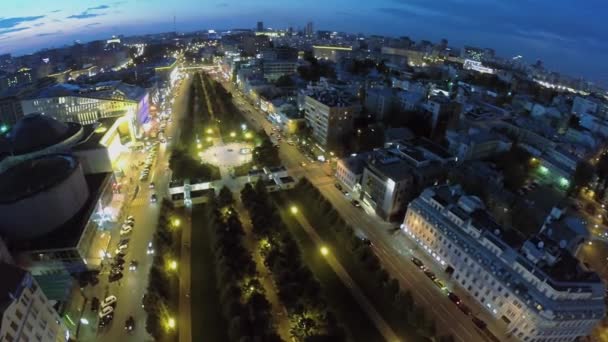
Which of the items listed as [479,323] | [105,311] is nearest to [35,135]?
[105,311]

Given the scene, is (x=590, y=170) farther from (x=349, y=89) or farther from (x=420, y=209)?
(x=349, y=89)

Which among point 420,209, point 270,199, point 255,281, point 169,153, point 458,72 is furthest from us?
point 458,72

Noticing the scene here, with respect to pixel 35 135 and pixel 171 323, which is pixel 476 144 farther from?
pixel 35 135

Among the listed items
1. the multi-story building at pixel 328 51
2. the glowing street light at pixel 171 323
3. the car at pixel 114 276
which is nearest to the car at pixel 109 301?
the car at pixel 114 276

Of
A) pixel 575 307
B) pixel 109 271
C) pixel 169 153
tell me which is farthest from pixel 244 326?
pixel 169 153

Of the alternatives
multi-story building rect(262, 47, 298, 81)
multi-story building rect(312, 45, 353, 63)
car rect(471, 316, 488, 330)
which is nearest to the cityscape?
car rect(471, 316, 488, 330)

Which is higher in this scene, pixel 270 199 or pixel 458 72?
pixel 458 72
